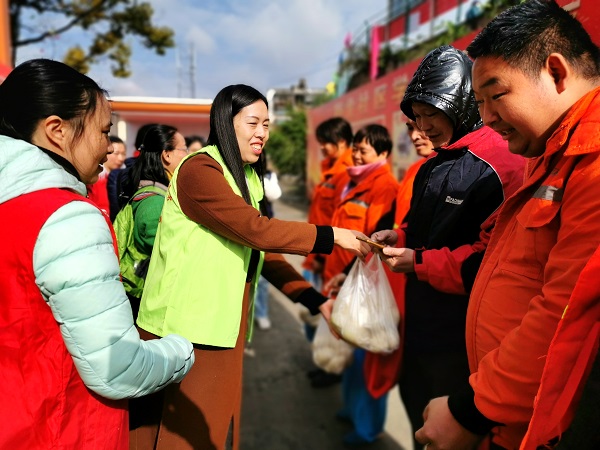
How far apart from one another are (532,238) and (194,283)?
1.08 m

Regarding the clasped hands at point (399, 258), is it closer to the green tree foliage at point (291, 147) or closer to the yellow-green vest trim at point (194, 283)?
the yellow-green vest trim at point (194, 283)

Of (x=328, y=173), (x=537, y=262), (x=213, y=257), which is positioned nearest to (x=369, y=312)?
(x=213, y=257)

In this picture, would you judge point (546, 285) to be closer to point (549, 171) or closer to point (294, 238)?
point (549, 171)

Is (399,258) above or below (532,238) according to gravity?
below

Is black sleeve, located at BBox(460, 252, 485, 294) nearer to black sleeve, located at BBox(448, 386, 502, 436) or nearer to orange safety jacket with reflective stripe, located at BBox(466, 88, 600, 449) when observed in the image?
orange safety jacket with reflective stripe, located at BBox(466, 88, 600, 449)

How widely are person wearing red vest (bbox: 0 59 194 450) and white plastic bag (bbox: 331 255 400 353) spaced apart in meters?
1.05

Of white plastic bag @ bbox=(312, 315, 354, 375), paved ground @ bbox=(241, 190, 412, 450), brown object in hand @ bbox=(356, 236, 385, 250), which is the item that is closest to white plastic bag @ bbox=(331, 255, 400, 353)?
brown object in hand @ bbox=(356, 236, 385, 250)

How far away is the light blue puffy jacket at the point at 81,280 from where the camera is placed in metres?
0.98

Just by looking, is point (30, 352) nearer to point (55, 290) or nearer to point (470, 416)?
point (55, 290)

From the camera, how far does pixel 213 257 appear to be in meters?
1.58

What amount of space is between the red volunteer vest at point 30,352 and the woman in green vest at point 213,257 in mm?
503

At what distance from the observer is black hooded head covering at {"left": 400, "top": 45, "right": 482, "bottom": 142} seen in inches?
64.2

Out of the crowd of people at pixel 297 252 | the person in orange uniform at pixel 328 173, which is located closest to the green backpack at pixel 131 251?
the crowd of people at pixel 297 252

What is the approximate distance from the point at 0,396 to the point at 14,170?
1.78ft
